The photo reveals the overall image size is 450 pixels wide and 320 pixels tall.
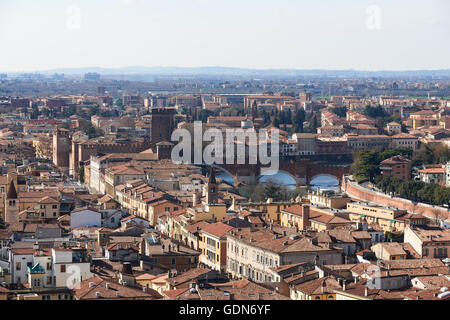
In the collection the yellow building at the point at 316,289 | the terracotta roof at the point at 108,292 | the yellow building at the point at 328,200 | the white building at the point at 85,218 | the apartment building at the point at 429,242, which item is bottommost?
the yellow building at the point at 328,200

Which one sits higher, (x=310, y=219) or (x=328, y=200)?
(x=310, y=219)

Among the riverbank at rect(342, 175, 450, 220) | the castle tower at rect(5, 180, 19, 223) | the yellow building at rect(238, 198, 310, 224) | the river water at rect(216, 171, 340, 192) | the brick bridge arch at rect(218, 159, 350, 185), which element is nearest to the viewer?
the castle tower at rect(5, 180, 19, 223)

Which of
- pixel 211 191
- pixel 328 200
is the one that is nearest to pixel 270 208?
pixel 211 191

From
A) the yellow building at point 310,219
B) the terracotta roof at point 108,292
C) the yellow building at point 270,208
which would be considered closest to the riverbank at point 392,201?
the yellow building at point 270,208

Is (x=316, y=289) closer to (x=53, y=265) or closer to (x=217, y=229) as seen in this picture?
(x=53, y=265)

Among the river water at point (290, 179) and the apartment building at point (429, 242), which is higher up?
the apartment building at point (429, 242)

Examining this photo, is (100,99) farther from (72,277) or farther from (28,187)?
(72,277)

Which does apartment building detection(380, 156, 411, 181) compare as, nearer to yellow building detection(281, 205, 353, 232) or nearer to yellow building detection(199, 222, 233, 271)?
yellow building detection(281, 205, 353, 232)

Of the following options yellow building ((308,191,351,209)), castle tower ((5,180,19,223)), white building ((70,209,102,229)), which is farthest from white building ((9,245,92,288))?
yellow building ((308,191,351,209))

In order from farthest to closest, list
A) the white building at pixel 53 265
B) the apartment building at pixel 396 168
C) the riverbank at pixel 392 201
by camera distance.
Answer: the apartment building at pixel 396 168
the riverbank at pixel 392 201
the white building at pixel 53 265

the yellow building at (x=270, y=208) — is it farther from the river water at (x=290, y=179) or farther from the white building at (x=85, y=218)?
the river water at (x=290, y=179)

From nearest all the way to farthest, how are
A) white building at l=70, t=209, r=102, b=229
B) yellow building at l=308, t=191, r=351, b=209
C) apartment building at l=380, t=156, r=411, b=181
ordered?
white building at l=70, t=209, r=102, b=229
yellow building at l=308, t=191, r=351, b=209
apartment building at l=380, t=156, r=411, b=181

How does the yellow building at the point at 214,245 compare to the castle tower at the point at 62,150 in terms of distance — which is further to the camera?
the castle tower at the point at 62,150
